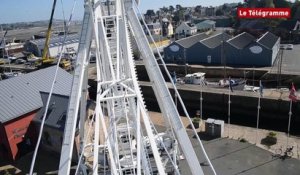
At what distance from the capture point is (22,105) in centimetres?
2694

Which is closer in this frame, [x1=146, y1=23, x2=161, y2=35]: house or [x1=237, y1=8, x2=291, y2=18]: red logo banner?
[x1=237, y1=8, x2=291, y2=18]: red logo banner

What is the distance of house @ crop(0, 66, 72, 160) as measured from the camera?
2578cm

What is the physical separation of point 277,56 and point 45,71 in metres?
39.8

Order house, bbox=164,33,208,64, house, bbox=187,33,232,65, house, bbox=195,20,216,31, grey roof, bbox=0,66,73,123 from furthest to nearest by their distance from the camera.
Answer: house, bbox=195,20,216,31
house, bbox=164,33,208,64
house, bbox=187,33,232,65
grey roof, bbox=0,66,73,123

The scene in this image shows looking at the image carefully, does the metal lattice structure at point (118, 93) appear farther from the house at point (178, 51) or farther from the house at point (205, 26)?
the house at point (205, 26)

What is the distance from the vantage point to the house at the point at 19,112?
84.6 ft

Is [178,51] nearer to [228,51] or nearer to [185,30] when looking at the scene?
[228,51]

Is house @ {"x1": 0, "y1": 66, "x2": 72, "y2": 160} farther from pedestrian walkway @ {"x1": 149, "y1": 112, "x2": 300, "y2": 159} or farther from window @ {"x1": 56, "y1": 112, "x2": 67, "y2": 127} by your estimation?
pedestrian walkway @ {"x1": 149, "y1": 112, "x2": 300, "y2": 159}

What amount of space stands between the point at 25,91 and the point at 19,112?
277 centimetres

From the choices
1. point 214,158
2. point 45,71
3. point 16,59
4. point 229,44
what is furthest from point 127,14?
point 16,59

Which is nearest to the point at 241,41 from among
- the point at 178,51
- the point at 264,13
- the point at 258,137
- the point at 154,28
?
the point at 178,51

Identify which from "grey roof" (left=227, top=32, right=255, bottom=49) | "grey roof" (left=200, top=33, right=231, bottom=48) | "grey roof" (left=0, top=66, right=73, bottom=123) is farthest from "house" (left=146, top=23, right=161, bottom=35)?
"grey roof" (left=0, top=66, right=73, bottom=123)

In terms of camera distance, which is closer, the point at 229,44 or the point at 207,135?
the point at 207,135

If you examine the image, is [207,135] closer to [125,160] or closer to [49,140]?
[49,140]
